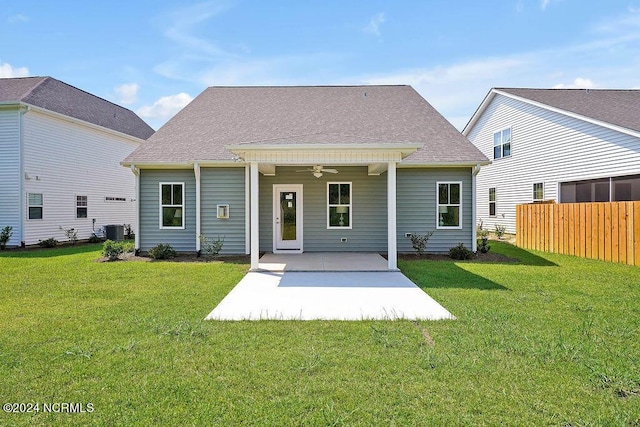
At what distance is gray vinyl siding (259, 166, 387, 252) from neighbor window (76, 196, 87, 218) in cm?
1005

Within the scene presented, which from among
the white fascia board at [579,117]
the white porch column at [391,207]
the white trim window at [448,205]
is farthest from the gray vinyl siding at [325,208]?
the white fascia board at [579,117]

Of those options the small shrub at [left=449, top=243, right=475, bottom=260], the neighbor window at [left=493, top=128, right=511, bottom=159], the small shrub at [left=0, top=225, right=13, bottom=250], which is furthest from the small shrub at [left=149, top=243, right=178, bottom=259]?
the neighbor window at [left=493, top=128, right=511, bottom=159]

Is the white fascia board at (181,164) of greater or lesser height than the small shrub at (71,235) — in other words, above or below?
above

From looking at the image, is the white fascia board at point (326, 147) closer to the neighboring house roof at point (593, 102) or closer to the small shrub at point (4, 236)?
the neighboring house roof at point (593, 102)

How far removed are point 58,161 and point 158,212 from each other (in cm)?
712

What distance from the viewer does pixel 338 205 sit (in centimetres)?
1223

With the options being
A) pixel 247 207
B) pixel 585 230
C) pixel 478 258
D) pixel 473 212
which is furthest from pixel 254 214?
pixel 585 230

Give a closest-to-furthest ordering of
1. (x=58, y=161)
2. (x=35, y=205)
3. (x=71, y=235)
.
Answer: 1. (x=35, y=205)
2. (x=58, y=161)
3. (x=71, y=235)

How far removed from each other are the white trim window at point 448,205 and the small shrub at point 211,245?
7051 millimetres

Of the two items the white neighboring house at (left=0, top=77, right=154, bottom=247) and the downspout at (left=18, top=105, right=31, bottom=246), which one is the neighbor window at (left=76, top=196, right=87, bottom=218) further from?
the downspout at (left=18, top=105, right=31, bottom=246)

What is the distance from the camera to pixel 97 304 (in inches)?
235

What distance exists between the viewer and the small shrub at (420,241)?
455 inches

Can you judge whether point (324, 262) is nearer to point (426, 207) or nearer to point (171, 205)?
point (426, 207)

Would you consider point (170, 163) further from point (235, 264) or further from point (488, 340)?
point (488, 340)
